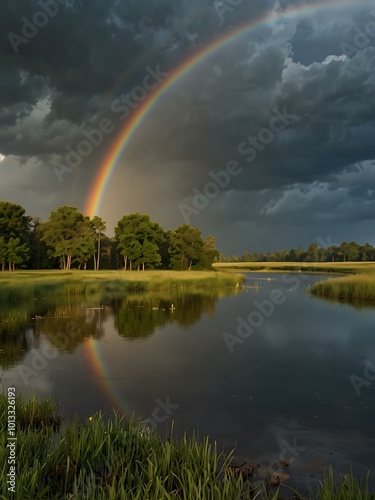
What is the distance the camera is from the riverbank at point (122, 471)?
537cm

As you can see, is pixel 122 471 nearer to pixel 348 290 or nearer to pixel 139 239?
pixel 348 290

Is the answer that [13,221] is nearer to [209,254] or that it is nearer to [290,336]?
[209,254]

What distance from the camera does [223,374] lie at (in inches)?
563

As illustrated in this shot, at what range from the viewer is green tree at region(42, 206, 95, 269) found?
8056 cm

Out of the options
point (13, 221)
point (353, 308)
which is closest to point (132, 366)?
point (353, 308)

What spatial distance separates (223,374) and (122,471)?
337 inches

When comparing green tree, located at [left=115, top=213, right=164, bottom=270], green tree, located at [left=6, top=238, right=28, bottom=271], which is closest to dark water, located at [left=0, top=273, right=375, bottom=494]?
green tree, located at [left=6, top=238, right=28, bottom=271]

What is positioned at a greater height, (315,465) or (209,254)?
(209,254)

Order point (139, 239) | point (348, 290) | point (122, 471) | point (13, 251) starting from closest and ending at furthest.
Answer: point (122, 471)
point (348, 290)
point (13, 251)
point (139, 239)

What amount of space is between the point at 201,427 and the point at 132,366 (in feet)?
20.6

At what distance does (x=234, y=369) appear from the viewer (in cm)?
1501

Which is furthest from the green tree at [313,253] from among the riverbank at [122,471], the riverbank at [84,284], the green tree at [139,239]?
the riverbank at [122,471]

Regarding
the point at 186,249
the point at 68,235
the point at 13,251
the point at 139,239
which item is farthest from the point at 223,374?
the point at 186,249

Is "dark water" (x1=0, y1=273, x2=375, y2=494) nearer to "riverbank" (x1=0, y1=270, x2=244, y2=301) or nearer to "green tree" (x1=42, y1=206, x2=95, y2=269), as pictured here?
"riverbank" (x1=0, y1=270, x2=244, y2=301)
